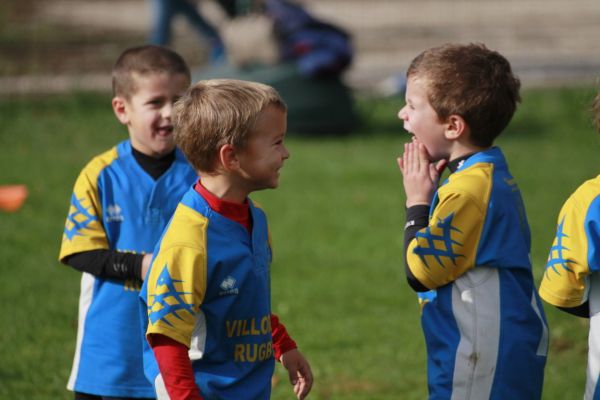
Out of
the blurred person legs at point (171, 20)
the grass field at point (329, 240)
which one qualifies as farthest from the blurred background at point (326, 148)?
the blurred person legs at point (171, 20)

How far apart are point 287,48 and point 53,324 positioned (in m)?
6.73

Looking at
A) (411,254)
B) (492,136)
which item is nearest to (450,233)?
(411,254)

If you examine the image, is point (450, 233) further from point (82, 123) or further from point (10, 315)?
point (82, 123)

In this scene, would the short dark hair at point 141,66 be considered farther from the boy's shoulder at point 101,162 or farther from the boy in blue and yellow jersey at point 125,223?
the boy's shoulder at point 101,162

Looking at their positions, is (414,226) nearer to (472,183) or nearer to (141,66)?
(472,183)

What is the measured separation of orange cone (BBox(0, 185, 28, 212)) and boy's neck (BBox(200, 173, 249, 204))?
20.5 feet

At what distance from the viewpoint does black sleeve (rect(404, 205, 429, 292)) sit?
3.27 m

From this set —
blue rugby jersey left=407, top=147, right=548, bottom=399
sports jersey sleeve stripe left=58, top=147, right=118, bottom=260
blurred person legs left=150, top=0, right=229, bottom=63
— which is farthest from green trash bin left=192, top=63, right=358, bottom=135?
blue rugby jersey left=407, top=147, right=548, bottom=399

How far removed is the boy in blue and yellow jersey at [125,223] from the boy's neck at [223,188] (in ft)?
2.00

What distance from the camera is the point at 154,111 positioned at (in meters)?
3.86

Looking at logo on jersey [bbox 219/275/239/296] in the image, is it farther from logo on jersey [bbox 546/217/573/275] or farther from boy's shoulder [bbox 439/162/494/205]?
logo on jersey [bbox 546/217/573/275]

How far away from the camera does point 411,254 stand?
3.23 metres

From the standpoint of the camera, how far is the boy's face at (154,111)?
3854 millimetres

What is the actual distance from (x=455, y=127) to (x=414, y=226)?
0.36m
